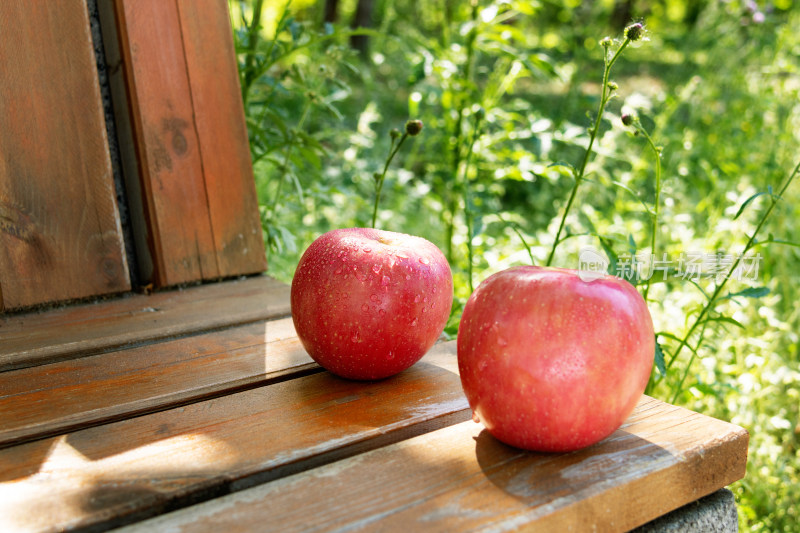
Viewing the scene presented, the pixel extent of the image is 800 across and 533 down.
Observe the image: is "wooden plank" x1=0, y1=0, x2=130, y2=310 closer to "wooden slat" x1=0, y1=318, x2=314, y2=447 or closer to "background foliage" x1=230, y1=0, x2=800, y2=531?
"wooden slat" x1=0, y1=318, x2=314, y2=447

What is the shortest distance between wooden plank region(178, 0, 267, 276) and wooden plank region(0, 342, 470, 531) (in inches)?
29.2

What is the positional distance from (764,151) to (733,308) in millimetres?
1231

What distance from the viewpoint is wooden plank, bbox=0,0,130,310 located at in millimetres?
1545

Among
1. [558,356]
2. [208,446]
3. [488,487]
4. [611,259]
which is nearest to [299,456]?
[208,446]

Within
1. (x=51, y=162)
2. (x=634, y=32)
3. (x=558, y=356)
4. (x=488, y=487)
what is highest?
(x=634, y=32)

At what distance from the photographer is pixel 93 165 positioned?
1.66m

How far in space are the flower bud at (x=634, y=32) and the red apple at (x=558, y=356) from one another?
1.56 ft

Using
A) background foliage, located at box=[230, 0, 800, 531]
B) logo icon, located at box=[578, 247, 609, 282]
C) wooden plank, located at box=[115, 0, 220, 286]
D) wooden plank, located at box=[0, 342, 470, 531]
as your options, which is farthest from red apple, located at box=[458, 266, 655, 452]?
wooden plank, located at box=[115, 0, 220, 286]

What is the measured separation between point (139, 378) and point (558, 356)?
79cm

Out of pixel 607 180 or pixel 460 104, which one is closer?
pixel 607 180

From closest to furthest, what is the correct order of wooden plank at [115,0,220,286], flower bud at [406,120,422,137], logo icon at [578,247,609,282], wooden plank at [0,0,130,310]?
logo icon at [578,247,609,282], flower bud at [406,120,422,137], wooden plank at [0,0,130,310], wooden plank at [115,0,220,286]

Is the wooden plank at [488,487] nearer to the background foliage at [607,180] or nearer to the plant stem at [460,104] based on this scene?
the background foliage at [607,180]

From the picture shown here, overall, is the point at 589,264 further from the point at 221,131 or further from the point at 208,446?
the point at 221,131

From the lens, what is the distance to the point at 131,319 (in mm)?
1568
